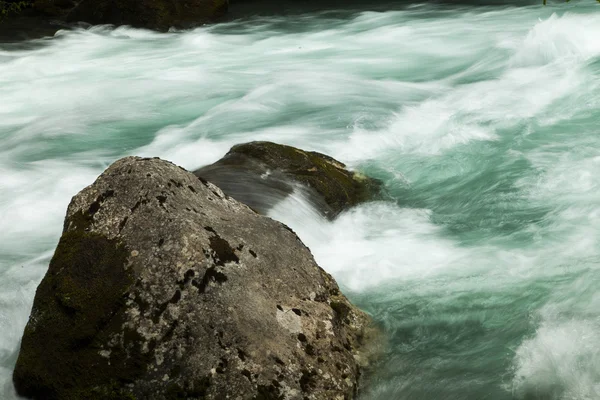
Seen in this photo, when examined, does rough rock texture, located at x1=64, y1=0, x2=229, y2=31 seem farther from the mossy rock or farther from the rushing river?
the mossy rock

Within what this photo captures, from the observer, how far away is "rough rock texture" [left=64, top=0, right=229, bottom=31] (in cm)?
2017

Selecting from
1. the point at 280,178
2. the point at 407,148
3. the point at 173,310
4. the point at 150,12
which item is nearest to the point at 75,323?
the point at 173,310

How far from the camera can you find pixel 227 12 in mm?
21734

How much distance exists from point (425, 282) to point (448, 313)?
0.52 metres

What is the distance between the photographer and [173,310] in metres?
4.74

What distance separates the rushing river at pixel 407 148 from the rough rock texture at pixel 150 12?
73 cm

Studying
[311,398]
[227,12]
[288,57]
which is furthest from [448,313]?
[227,12]

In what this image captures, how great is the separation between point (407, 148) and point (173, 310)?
576 cm

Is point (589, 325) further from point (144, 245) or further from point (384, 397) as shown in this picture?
point (144, 245)

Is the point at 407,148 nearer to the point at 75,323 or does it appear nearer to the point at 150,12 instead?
the point at 75,323

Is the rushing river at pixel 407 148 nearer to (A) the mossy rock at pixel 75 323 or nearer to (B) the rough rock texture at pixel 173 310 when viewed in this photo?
(A) the mossy rock at pixel 75 323

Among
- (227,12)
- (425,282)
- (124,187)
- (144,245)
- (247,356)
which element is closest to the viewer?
(247,356)

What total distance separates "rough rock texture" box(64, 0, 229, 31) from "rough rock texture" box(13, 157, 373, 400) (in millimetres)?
15484

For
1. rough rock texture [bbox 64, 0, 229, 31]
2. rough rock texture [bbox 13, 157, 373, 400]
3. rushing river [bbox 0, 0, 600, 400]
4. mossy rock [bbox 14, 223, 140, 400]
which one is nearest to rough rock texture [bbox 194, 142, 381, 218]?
rushing river [bbox 0, 0, 600, 400]
